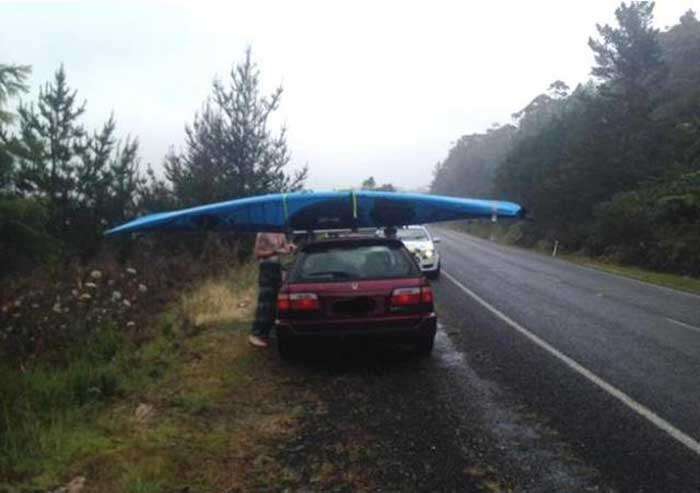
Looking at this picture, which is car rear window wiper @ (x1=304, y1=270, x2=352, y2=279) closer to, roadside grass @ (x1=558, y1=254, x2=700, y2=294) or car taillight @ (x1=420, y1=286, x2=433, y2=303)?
car taillight @ (x1=420, y1=286, x2=433, y2=303)

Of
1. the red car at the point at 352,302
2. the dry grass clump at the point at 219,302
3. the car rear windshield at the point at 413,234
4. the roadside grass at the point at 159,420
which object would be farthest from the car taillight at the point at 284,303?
the car rear windshield at the point at 413,234

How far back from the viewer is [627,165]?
33312 mm

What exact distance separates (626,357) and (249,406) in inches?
189

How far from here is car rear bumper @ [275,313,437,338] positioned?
7535 millimetres

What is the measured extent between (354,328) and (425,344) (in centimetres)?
119

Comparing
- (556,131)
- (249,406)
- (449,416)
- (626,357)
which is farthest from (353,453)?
(556,131)

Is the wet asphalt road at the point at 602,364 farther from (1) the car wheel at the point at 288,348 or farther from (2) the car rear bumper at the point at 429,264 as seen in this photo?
(1) the car wheel at the point at 288,348

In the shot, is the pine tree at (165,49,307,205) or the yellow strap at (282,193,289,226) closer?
the yellow strap at (282,193,289,226)

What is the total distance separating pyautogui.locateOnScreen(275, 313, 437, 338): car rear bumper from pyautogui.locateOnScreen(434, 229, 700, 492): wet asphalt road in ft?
3.40

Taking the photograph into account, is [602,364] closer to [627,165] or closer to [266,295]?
[266,295]

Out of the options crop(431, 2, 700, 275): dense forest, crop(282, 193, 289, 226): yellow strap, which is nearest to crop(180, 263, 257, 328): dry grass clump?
crop(282, 193, 289, 226): yellow strap

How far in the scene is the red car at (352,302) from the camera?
7539 mm

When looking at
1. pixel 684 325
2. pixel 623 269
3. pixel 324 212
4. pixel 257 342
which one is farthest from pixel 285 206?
pixel 623 269

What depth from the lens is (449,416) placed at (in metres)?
6.08
